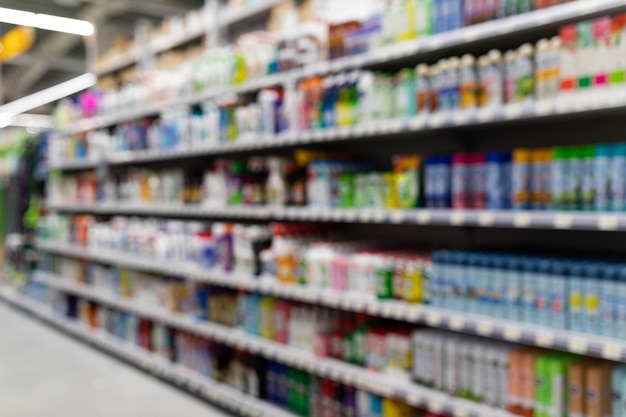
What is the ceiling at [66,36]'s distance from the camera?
324 inches

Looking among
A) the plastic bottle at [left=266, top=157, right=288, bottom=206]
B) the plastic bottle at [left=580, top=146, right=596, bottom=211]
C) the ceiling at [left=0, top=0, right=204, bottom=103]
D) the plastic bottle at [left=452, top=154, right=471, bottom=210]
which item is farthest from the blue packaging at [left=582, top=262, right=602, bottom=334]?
the ceiling at [left=0, top=0, right=204, bottom=103]

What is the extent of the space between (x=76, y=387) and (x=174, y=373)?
77 centimetres

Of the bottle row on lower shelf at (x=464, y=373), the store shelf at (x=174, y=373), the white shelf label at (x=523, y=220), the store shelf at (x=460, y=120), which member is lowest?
the store shelf at (x=174, y=373)

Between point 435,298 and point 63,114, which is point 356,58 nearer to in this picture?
point 435,298

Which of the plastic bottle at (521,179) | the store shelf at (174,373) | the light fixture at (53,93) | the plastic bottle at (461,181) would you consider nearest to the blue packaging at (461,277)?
the plastic bottle at (461,181)

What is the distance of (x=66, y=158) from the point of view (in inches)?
251

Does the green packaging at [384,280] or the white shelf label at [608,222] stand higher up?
the white shelf label at [608,222]

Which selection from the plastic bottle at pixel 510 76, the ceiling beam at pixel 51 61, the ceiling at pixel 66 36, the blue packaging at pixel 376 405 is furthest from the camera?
the ceiling beam at pixel 51 61

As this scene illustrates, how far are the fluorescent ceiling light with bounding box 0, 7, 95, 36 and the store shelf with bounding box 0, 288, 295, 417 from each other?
327 centimetres

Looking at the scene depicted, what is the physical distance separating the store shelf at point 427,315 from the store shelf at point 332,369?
12.2 inches

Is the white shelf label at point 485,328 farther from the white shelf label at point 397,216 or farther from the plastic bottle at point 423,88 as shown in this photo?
the plastic bottle at point 423,88

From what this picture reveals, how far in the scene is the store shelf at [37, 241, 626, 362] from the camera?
223 cm

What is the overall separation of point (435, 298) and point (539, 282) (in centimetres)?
53

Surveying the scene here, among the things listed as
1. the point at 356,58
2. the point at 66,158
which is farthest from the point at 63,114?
the point at 356,58
